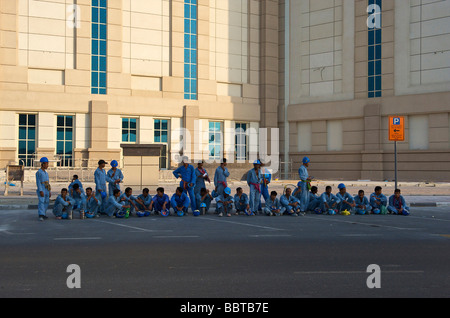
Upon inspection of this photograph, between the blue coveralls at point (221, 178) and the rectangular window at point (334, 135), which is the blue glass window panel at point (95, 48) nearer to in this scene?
the rectangular window at point (334, 135)

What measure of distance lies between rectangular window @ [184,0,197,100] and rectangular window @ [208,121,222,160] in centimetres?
283

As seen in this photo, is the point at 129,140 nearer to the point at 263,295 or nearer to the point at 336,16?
the point at 336,16

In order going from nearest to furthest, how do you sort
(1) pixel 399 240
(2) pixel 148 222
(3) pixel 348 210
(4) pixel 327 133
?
1. (1) pixel 399 240
2. (2) pixel 148 222
3. (3) pixel 348 210
4. (4) pixel 327 133

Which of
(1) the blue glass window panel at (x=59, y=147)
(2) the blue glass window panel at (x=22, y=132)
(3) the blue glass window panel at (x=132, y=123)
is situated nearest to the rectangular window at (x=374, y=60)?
(3) the blue glass window panel at (x=132, y=123)

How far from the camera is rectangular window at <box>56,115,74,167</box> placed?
35.3 meters

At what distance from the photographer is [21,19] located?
3416 cm

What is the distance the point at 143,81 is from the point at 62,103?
601cm

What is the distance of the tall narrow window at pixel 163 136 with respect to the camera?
38.2 metres

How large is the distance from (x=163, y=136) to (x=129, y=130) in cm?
263

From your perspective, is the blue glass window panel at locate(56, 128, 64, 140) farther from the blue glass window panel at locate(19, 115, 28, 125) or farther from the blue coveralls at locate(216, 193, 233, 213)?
the blue coveralls at locate(216, 193, 233, 213)

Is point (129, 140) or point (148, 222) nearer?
point (148, 222)

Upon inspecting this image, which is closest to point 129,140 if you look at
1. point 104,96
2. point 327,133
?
point 104,96
